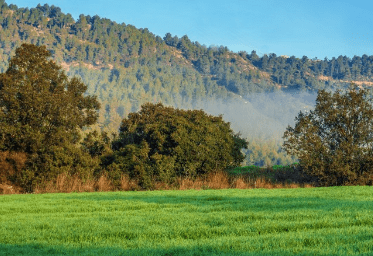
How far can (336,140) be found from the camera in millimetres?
29375

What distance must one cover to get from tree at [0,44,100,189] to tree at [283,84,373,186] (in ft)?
47.9

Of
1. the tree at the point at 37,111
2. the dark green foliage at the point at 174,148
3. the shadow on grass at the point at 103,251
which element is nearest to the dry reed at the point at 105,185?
the dark green foliage at the point at 174,148

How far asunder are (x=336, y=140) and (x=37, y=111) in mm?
19989

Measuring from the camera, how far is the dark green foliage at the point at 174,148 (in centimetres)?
2759

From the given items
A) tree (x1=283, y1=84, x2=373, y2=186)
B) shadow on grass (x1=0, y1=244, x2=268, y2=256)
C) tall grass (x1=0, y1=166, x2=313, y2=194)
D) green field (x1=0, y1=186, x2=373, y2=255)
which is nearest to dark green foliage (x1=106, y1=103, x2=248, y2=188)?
tall grass (x1=0, y1=166, x2=313, y2=194)

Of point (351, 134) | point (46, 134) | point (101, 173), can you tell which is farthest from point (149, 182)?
point (351, 134)

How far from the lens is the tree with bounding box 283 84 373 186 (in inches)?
1079

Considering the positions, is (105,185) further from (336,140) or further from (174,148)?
(336,140)

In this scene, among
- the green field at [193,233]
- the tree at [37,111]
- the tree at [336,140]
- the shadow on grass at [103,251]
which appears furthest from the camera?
the tree at [336,140]

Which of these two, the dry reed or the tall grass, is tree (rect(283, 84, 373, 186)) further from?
the dry reed

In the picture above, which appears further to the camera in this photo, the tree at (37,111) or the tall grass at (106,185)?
the tree at (37,111)

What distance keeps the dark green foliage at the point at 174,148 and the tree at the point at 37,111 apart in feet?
12.6

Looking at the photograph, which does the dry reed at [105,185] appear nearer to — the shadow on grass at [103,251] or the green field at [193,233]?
the green field at [193,233]

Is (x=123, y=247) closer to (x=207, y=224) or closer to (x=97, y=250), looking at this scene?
(x=97, y=250)
